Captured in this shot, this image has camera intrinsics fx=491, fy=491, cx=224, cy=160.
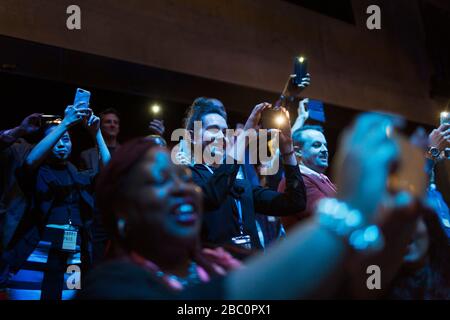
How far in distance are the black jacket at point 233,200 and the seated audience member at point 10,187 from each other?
988 mm

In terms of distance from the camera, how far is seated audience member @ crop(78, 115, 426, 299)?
0.76 m

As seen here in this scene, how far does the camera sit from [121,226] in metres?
1.04

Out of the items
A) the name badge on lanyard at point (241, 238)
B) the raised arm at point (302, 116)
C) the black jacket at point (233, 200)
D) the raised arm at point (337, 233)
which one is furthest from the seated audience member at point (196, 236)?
the raised arm at point (302, 116)

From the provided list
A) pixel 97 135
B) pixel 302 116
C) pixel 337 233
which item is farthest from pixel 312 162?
pixel 337 233

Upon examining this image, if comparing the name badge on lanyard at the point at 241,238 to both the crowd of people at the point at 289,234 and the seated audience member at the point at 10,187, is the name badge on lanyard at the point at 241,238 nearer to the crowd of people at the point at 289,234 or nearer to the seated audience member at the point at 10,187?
the crowd of people at the point at 289,234

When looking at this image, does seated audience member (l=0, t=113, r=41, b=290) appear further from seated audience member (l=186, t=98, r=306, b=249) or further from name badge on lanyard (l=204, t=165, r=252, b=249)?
name badge on lanyard (l=204, t=165, r=252, b=249)

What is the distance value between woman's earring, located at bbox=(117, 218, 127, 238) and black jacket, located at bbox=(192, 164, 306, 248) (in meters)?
0.75

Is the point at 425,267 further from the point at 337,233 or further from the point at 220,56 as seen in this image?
the point at 220,56

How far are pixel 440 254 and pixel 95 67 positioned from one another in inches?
123

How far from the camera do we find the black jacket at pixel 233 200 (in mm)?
1871

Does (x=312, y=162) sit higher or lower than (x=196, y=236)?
higher

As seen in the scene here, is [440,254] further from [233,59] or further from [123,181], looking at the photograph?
[233,59]

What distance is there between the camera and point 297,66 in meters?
2.66

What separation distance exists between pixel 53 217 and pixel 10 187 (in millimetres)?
296
